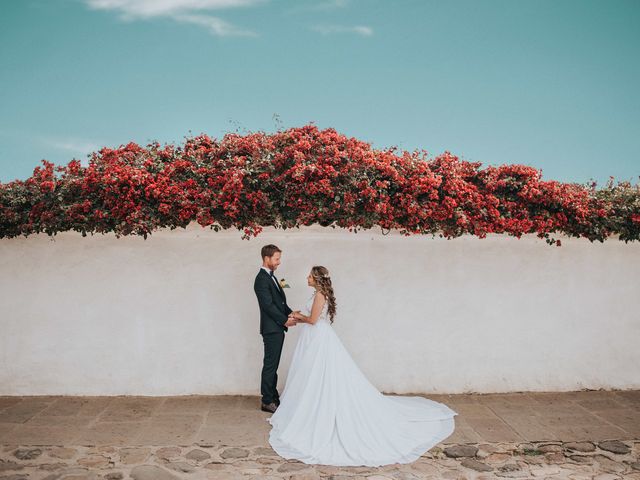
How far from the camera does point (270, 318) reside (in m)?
5.96

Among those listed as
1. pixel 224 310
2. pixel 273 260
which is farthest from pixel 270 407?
pixel 273 260

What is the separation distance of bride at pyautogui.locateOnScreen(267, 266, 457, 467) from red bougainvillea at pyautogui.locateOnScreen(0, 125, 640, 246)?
4.19ft

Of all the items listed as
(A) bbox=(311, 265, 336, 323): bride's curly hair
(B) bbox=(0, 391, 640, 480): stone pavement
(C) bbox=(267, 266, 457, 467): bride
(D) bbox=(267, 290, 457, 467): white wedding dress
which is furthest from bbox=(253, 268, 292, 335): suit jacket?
(B) bbox=(0, 391, 640, 480): stone pavement

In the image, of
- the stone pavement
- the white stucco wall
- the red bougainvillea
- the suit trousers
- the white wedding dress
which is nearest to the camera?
the stone pavement

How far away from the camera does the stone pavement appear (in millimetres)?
4699

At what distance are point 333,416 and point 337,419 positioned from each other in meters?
0.05

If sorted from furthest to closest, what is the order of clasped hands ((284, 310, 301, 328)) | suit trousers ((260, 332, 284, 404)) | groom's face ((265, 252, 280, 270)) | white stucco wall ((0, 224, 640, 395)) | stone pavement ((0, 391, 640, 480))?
white stucco wall ((0, 224, 640, 395)), suit trousers ((260, 332, 284, 404)), groom's face ((265, 252, 280, 270)), clasped hands ((284, 310, 301, 328)), stone pavement ((0, 391, 640, 480))

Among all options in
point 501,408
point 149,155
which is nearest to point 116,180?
point 149,155

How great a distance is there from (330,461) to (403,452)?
802 mm

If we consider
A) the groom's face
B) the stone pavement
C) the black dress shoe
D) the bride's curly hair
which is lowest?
the stone pavement

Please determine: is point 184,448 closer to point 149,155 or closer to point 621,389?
point 149,155

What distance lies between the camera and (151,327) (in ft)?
22.4

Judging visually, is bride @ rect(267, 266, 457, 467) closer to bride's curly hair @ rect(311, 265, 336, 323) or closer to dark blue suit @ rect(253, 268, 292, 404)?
bride's curly hair @ rect(311, 265, 336, 323)

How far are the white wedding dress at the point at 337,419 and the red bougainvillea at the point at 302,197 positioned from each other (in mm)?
1503
